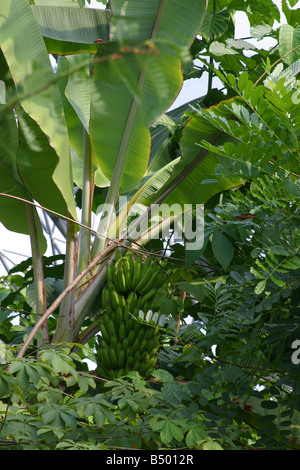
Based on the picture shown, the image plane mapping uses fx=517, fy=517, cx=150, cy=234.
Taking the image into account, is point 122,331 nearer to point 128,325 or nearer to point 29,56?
point 128,325

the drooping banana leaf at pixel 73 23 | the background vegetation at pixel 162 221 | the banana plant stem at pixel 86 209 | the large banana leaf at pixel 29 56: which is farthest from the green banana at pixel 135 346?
the drooping banana leaf at pixel 73 23

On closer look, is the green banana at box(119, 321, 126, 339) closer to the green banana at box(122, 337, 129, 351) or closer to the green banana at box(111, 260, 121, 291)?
the green banana at box(122, 337, 129, 351)

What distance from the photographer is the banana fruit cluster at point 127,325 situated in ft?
5.72

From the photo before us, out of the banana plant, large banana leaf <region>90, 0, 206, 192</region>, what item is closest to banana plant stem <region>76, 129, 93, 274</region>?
the banana plant

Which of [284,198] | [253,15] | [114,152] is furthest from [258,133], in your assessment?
[253,15]

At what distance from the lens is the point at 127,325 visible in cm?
174

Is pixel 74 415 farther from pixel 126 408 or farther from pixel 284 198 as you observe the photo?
pixel 284 198

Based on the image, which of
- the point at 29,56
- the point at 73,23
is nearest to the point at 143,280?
the point at 29,56

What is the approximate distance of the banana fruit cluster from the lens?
174 centimetres

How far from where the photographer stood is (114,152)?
2018mm

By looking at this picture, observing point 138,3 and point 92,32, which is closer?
point 138,3

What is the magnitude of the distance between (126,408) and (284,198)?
2.20 ft

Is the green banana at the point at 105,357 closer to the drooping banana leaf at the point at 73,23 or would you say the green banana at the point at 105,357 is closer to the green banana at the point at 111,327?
the green banana at the point at 111,327

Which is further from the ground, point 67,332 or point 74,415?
point 67,332
